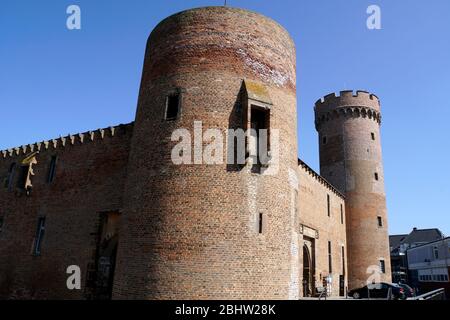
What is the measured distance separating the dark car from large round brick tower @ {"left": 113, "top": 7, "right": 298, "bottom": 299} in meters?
8.56

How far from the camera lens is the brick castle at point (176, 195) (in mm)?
11180

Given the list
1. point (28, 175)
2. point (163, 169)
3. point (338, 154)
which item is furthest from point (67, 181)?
point (338, 154)

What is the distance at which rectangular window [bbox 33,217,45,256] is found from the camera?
18.3m

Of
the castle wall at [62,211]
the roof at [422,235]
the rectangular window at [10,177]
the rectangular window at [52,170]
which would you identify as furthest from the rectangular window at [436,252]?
the rectangular window at [10,177]

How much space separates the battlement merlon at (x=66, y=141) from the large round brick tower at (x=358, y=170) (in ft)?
65.2

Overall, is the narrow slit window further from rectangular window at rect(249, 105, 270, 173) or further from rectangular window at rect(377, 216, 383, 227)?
rectangular window at rect(377, 216, 383, 227)

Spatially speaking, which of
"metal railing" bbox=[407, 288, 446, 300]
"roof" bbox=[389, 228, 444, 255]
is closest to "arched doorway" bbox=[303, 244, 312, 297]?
"metal railing" bbox=[407, 288, 446, 300]

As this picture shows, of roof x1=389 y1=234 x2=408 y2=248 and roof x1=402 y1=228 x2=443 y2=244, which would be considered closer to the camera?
roof x1=402 y1=228 x2=443 y2=244

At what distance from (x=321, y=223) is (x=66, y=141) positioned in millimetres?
16370

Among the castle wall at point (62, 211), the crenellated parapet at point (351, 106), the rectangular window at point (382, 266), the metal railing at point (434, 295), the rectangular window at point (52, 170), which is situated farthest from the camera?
the crenellated parapet at point (351, 106)

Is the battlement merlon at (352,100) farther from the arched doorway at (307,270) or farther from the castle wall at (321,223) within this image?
the arched doorway at (307,270)

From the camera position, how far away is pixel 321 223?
24031 millimetres
